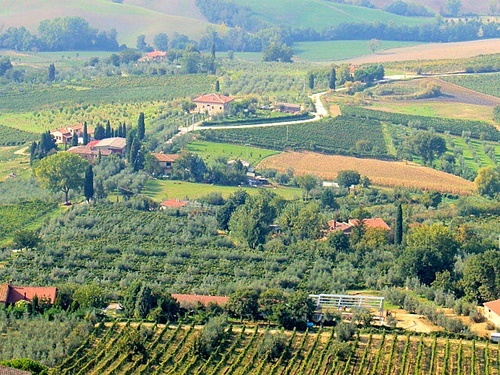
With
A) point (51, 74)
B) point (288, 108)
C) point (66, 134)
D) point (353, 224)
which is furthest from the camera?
point (51, 74)

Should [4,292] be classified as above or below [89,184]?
above

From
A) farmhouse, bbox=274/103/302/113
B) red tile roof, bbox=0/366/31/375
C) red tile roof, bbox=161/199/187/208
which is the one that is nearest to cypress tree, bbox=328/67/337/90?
farmhouse, bbox=274/103/302/113

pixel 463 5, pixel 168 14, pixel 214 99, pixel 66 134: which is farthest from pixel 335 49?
pixel 66 134

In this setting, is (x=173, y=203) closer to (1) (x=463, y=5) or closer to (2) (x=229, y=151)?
(2) (x=229, y=151)

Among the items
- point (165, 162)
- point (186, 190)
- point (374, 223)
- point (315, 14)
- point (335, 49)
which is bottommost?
point (335, 49)

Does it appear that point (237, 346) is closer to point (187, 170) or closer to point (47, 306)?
point (47, 306)

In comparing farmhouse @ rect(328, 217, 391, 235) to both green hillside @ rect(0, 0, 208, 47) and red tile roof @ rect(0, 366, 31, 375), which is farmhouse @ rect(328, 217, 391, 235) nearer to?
red tile roof @ rect(0, 366, 31, 375)

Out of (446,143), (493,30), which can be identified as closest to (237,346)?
(446,143)
